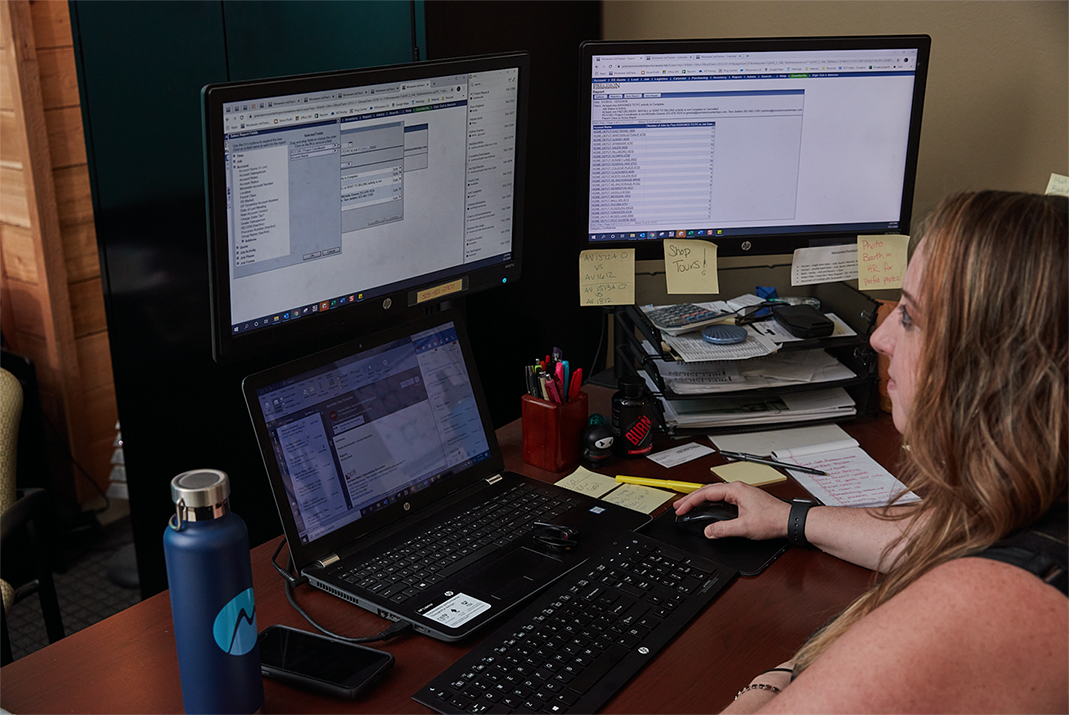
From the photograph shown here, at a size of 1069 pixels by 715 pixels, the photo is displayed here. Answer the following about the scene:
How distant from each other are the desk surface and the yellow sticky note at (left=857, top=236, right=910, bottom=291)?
0.61 meters

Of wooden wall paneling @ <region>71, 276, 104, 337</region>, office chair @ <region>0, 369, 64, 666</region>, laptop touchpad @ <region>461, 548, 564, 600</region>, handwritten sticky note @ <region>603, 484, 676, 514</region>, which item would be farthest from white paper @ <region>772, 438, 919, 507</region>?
wooden wall paneling @ <region>71, 276, 104, 337</region>

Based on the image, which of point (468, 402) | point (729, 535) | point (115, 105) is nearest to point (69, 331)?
point (115, 105)

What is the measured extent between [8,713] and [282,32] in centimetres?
135

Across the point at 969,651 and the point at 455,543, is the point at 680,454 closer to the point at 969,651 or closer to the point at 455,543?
the point at 455,543

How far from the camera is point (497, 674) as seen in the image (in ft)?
3.24

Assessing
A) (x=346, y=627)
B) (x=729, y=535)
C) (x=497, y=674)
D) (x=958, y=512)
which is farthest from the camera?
(x=729, y=535)

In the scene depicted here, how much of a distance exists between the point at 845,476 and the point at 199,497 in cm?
100

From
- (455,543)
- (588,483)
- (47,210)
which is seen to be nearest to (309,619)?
(455,543)

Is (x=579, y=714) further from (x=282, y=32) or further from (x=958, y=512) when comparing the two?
(x=282, y=32)

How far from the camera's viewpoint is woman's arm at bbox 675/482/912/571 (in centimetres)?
121

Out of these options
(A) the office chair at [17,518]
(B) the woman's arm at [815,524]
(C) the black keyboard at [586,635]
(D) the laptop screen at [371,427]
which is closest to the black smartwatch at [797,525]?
(B) the woman's arm at [815,524]

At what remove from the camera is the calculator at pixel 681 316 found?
1.65 m

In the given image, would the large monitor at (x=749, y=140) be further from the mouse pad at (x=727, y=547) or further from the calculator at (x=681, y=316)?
the mouse pad at (x=727, y=547)

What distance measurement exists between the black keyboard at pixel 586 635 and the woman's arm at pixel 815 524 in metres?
0.09
